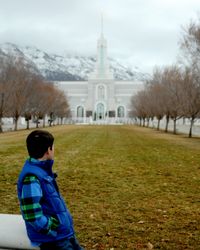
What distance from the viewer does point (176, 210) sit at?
6590mm

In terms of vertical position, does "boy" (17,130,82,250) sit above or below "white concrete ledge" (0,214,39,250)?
above

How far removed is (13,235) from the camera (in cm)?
369

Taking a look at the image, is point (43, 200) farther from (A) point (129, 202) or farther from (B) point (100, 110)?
(B) point (100, 110)

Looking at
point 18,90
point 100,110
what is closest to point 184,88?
point 18,90

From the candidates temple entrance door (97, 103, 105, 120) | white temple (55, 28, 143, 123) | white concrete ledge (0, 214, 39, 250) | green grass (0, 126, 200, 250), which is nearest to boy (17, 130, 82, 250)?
white concrete ledge (0, 214, 39, 250)

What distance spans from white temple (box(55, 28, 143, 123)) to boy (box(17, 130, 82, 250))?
423 ft

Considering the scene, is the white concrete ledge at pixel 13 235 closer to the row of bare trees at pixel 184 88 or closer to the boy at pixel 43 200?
the boy at pixel 43 200

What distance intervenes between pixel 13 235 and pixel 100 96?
134141mm

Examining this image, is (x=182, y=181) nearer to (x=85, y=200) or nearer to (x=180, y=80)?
(x=85, y=200)

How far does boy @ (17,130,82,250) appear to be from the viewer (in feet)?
9.61

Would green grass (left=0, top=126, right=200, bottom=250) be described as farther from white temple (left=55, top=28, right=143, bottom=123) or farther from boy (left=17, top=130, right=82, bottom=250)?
white temple (left=55, top=28, right=143, bottom=123)

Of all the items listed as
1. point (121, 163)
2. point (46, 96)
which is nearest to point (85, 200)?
point (121, 163)

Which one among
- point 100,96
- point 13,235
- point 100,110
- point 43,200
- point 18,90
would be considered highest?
point 100,96

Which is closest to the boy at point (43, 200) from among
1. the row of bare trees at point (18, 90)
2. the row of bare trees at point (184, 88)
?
the row of bare trees at point (184, 88)
